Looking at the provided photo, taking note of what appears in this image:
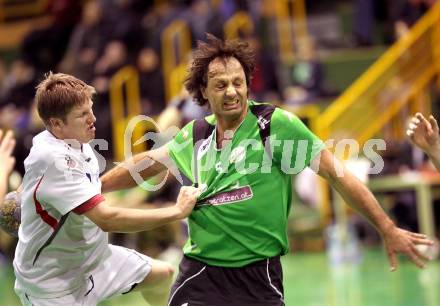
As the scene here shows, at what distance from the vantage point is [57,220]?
4.95m

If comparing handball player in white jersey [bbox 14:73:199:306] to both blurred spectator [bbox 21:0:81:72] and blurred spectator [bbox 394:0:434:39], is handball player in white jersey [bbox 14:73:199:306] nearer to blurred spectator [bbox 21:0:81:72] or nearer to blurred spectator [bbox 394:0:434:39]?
blurred spectator [bbox 394:0:434:39]

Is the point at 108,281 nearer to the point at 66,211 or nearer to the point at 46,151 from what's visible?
the point at 66,211

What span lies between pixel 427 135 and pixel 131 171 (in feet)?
5.37

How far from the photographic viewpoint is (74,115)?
492cm

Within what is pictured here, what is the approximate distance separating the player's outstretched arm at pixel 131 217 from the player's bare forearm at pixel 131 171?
0.70m

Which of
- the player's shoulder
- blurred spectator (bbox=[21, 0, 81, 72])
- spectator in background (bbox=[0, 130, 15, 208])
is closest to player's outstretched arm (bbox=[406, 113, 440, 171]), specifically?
the player's shoulder

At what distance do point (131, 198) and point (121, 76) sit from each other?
3483 millimetres

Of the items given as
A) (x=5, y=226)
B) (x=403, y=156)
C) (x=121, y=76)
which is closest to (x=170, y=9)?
(x=121, y=76)

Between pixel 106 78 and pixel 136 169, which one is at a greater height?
pixel 106 78

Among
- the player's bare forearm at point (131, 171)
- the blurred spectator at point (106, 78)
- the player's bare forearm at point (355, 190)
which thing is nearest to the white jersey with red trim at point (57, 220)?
the player's bare forearm at point (131, 171)

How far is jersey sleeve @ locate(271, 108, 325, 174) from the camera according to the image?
4.97 metres

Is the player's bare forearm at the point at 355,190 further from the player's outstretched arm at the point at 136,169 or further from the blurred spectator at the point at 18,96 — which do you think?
the blurred spectator at the point at 18,96

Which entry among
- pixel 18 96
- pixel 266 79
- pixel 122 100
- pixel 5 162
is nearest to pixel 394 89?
pixel 266 79

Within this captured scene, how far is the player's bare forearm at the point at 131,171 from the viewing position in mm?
5492
